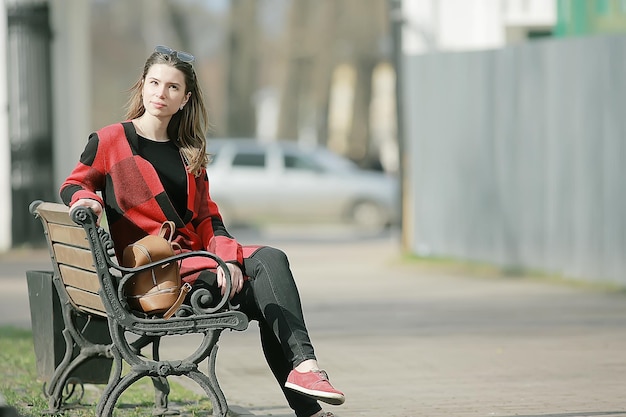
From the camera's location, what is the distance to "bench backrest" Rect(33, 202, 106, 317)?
5.97 meters

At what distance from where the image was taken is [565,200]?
1299 centimetres

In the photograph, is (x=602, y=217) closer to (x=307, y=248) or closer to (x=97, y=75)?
(x=307, y=248)

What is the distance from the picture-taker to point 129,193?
616cm

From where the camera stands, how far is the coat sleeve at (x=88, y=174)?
239 inches

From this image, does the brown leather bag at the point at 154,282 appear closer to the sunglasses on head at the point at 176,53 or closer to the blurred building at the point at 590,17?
the sunglasses on head at the point at 176,53

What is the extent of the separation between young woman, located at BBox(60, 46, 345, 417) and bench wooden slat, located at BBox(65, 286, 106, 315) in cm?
22

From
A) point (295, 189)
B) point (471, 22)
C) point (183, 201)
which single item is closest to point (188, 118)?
point (183, 201)

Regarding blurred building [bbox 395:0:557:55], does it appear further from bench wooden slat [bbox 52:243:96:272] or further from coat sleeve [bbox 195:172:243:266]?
bench wooden slat [bbox 52:243:96:272]

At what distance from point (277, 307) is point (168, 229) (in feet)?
1.94

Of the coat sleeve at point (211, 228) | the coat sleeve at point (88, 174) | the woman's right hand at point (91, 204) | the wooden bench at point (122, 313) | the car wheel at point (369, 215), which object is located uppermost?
the coat sleeve at point (88, 174)

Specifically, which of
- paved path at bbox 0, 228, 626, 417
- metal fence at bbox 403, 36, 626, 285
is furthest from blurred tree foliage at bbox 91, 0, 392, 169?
paved path at bbox 0, 228, 626, 417

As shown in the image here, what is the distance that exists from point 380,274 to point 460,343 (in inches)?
210

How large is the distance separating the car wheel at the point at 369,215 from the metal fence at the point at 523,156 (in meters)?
9.36

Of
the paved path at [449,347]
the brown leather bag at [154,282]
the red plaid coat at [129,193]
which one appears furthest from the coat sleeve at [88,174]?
the paved path at [449,347]
